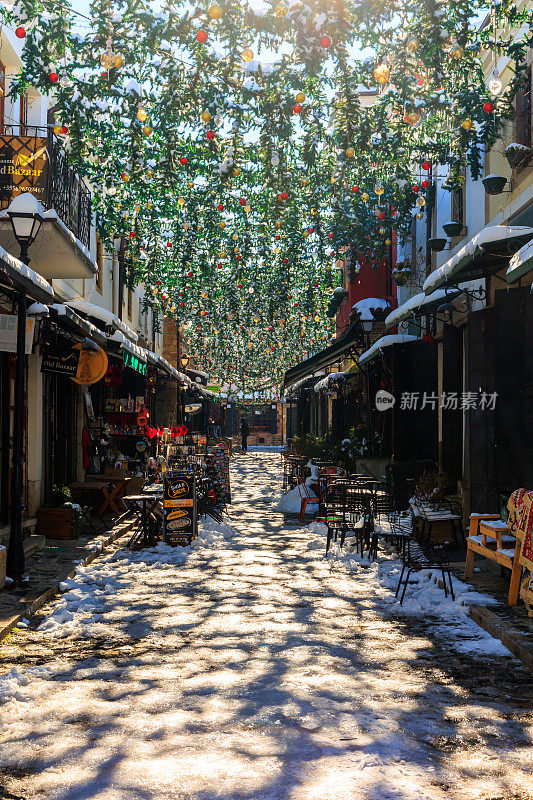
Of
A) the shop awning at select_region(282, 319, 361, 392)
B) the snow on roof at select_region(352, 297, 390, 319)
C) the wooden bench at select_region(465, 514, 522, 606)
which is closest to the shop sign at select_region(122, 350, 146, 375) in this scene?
the shop awning at select_region(282, 319, 361, 392)

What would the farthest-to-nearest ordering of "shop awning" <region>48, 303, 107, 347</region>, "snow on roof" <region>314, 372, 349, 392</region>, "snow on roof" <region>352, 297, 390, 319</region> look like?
"snow on roof" <region>314, 372, 349, 392</region> → "snow on roof" <region>352, 297, 390, 319</region> → "shop awning" <region>48, 303, 107, 347</region>

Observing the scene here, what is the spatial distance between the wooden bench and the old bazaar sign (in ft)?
27.0

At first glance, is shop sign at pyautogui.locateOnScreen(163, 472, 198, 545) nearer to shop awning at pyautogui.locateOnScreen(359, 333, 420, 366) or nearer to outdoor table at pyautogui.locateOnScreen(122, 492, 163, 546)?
outdoor table at pyautogui.locateOnScreen(122, 492, 163, 546)

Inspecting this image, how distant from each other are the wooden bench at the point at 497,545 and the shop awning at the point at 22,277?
593cm

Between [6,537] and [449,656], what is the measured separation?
291 inches

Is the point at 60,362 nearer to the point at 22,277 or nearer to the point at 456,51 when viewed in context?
the point at 22,277

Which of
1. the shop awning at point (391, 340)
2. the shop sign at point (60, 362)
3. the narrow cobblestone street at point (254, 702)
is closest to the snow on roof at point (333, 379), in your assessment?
the shop awning at point (391, 340)

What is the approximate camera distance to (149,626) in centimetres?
787

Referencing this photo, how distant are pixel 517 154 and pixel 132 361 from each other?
901 centimetres

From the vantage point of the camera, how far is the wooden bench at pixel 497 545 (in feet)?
A: 26.8

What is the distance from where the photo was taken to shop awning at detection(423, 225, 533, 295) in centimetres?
980

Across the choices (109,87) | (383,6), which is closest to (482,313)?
(383,6)

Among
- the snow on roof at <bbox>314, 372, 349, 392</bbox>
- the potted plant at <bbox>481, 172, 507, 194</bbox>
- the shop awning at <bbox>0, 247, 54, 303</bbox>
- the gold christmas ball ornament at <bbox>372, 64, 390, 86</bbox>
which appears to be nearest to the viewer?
the gold christmas ball ornament at <bbox>372, 64, 390, 86</bbox>

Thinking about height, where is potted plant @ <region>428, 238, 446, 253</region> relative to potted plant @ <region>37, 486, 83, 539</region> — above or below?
above
